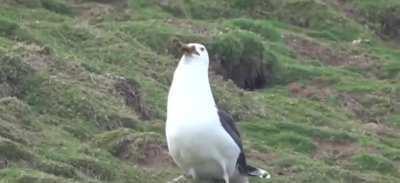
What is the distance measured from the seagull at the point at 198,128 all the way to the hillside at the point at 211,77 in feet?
4.01

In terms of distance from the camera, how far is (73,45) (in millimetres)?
24875

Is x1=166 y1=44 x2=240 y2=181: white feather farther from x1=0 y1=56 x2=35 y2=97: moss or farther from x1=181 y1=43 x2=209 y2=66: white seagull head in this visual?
x1=0 y1=56 x2=35 y2=97: moss

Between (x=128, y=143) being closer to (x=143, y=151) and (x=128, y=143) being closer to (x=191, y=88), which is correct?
(x=143, y=151)

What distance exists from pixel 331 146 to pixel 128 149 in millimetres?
6801

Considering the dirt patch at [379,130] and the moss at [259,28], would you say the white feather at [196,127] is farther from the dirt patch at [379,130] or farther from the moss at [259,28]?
the moss at [259,28]

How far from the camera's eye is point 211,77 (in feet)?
86.3

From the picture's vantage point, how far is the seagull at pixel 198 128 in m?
13.9

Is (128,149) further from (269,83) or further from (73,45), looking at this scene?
(269,83)

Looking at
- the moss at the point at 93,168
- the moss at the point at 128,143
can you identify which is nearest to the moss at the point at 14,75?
the moss at the point at 128,143

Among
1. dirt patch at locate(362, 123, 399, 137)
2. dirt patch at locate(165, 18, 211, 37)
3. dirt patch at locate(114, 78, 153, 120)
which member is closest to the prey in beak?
dirt patch at locate(114, 78, 153, 120)

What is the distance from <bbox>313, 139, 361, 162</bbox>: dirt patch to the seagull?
746cm

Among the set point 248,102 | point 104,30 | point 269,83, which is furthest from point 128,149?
point 269,83

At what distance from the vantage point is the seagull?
547 inches

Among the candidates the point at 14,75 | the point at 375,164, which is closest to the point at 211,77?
the point at 375,164
